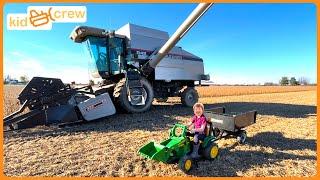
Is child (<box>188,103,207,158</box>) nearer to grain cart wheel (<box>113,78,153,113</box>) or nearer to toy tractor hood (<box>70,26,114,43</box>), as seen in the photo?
grain cart wheel (<box>113,78,153,113</box>)

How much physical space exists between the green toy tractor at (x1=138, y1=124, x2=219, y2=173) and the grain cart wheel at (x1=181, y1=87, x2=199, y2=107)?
9823 mm

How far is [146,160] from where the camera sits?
5.66 meters

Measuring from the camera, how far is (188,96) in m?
15.9

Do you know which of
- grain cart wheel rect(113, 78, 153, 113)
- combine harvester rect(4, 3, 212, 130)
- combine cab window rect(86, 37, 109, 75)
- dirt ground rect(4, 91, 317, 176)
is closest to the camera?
dirt ground rect(4, 91, 317, 176)

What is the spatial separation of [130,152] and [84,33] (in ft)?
23.6

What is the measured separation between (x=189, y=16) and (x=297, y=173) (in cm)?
716

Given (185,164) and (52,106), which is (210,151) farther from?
(52,106)

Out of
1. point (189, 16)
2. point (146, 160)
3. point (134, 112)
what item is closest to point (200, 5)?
point (189, 16)

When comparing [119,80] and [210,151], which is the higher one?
[119,80]

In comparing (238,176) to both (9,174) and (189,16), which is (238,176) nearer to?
(9,174)

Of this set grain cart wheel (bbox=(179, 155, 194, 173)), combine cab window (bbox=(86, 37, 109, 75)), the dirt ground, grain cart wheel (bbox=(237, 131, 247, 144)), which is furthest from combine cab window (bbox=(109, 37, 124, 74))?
grain cart wheel (bbox=(179, 155, 194, 173))

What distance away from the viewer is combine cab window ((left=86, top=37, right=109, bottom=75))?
495 inches

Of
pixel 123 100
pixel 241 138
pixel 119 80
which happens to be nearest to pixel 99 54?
pixel 119 80

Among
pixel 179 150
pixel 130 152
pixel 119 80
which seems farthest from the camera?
pixel 119 80
